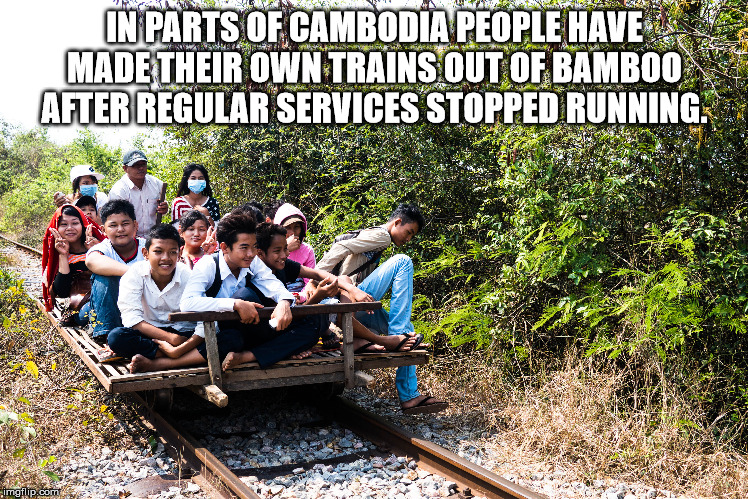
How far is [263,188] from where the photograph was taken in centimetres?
1248

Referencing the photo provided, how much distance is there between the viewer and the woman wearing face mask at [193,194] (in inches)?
307

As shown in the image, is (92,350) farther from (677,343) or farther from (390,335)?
(677,343)

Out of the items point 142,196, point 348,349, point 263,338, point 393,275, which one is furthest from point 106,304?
point 142,196

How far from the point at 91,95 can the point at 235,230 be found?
6.18 meters

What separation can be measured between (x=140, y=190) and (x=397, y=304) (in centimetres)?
383

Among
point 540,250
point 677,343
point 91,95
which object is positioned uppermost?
point 91,95

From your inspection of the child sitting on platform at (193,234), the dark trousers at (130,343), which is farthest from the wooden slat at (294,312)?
the child sitting on platform at (193,234)

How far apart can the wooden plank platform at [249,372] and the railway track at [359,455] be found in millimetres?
478

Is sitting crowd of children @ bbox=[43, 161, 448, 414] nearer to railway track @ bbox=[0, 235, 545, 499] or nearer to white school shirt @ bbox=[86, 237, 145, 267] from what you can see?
white school shirt @ bbox=[86, 237, 145, 267]

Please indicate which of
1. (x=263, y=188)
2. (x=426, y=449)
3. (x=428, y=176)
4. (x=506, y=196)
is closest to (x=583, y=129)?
(x=506, y=196)

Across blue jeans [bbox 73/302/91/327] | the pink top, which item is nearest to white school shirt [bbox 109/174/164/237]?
blue jeans [bbox 73/302/91/327]

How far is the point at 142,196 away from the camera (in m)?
8.18

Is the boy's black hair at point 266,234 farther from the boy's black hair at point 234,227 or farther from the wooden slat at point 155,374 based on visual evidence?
the wooden slat at point 155,374

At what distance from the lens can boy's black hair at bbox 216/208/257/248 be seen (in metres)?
5.36
